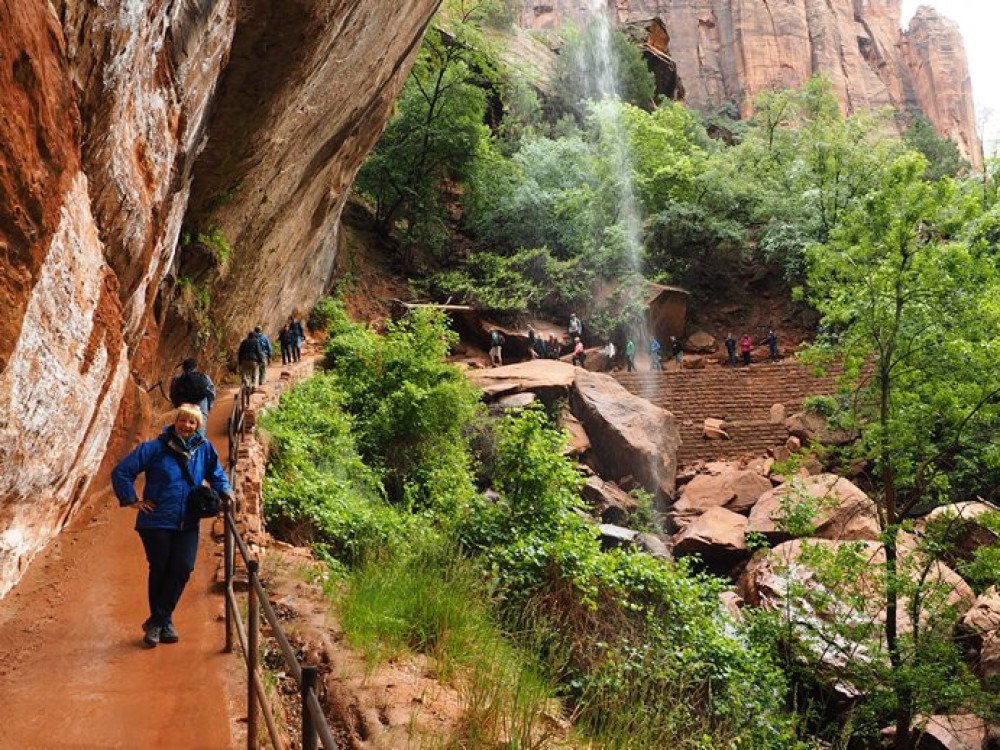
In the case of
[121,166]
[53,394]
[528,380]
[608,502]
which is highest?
A: [121,166]

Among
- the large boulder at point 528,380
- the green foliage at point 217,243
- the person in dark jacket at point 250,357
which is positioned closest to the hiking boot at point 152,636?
the person in dark jacket at point 250,357

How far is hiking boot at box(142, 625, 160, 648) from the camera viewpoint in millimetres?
4454

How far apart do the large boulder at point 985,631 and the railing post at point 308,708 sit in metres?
10.9

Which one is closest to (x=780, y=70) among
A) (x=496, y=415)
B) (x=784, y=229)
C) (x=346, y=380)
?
(x=784, y=229)

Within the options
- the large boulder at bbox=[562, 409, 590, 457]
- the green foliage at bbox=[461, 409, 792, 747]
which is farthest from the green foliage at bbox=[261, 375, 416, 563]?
the large boulder at bbox=[562, 409, 590, 457]

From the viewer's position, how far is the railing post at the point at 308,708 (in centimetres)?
205

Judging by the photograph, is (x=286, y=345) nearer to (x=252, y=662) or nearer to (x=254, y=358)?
(x=254, y=358)

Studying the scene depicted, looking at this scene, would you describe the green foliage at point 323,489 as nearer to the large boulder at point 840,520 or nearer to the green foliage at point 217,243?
the green foliage at point 217,243

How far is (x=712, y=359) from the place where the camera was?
2823cm

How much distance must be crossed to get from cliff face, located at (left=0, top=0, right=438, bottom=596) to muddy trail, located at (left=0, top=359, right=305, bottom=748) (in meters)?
0.35

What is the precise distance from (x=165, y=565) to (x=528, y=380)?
15309mm

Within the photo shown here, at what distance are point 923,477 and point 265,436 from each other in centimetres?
976

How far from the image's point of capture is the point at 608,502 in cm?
1595

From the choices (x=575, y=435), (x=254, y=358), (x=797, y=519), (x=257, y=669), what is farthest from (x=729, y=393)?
(x=257, y=669)
